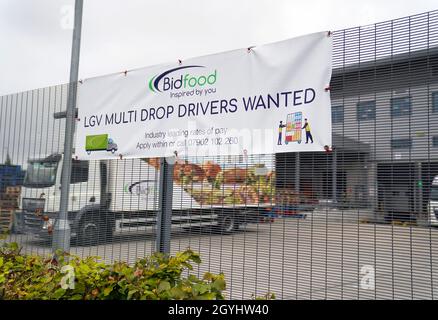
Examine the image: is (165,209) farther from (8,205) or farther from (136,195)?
(8,205)

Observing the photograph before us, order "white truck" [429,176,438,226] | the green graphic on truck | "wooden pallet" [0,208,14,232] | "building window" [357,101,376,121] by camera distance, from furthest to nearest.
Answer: "wooden pallet" [0,208,14,232] < the green graphic on truck < "building window" [357,101,376,121] < "white truck" [429,176,438,226]

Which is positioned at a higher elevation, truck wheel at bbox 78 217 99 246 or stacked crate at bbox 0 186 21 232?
stacked crate at bbox 0 186 21 232

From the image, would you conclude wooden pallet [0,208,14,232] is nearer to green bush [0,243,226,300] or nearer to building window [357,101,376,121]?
green bush [0,243,226,300]

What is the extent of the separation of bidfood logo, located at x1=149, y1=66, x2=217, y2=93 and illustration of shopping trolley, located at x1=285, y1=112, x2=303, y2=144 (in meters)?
1.34

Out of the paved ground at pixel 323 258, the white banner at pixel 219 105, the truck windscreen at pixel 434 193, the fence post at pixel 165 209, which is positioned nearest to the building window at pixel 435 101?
the truck windscreen at pixel 434 193

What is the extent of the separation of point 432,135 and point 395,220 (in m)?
1.00

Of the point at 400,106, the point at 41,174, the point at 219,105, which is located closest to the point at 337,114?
the point at 400,106

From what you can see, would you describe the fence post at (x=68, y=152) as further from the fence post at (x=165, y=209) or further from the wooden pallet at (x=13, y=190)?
the wooden pallet at (x=13, y=190)

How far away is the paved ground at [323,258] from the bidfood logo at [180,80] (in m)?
2.12

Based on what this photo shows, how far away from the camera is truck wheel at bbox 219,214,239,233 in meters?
5.56

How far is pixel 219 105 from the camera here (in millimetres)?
5754

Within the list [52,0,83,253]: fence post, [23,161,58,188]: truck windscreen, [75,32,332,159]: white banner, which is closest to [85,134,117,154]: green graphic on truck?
[75,32,332,159]: white banner

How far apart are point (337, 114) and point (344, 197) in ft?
3.25

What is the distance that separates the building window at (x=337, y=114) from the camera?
4.91m
